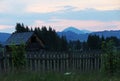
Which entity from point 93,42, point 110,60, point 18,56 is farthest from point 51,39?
point 110,60

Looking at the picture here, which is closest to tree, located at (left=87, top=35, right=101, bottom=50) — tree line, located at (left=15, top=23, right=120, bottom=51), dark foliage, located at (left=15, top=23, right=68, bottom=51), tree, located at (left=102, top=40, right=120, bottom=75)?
tree line, located at (left=15, top=23, right=120, bottom=51)

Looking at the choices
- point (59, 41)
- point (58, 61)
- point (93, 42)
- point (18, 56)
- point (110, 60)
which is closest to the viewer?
point (110, 60)

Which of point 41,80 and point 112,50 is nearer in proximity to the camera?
point 41,80

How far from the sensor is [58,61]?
18.0 m

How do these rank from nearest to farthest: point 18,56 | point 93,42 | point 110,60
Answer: point 110,60 → point 18,56 → point 93,42

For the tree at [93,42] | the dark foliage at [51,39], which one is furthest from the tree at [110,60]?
the dark foliage at [51,39]

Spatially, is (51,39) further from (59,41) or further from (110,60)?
(110,60)

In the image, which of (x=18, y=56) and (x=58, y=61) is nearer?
(x=18, y=56)

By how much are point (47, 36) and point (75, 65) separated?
2135cm

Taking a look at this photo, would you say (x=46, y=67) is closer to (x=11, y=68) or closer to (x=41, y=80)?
(x=11, y=68)

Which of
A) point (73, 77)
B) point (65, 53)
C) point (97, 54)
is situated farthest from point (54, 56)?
point (73, 77)

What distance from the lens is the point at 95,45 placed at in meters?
34.1

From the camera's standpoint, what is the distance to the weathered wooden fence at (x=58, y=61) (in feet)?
53.6

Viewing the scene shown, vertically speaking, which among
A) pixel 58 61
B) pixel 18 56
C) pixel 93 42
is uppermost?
pixel 18 56
